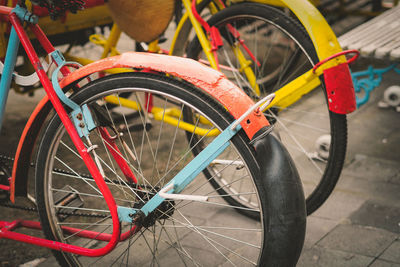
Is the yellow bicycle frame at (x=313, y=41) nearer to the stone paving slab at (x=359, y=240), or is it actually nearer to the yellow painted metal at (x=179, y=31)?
the yellow painted metal at (x=179, y=31)

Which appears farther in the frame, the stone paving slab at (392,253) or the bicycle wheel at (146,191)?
the stone paving slab at (392,253)

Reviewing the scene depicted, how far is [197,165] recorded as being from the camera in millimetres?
1556

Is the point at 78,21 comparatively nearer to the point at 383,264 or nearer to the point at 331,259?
the point at 331,259

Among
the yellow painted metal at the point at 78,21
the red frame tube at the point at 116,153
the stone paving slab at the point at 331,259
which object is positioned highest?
the yellow painted metal at the point at 78,21

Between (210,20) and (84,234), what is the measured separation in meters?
1.32

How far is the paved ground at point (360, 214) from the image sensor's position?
217 cm

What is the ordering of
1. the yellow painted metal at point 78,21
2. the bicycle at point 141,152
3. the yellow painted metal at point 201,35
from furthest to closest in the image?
the yellow painted metal at point 78,21 → the yellow painted metal at point 201,35 → the bicycle at point 141,152

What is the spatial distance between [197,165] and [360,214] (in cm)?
132

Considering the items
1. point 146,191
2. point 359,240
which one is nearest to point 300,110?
point 359,240

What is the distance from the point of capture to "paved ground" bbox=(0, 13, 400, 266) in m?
2.17

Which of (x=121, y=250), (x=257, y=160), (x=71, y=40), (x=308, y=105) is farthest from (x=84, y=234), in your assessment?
(x=308, y=105)

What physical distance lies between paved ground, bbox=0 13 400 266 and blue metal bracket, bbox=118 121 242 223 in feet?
2.87

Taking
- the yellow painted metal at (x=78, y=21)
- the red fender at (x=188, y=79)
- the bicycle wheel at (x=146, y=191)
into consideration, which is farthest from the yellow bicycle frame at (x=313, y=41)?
the yellow painted metal at (x=78, y=21)

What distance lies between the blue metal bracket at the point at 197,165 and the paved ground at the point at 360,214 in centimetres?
87
